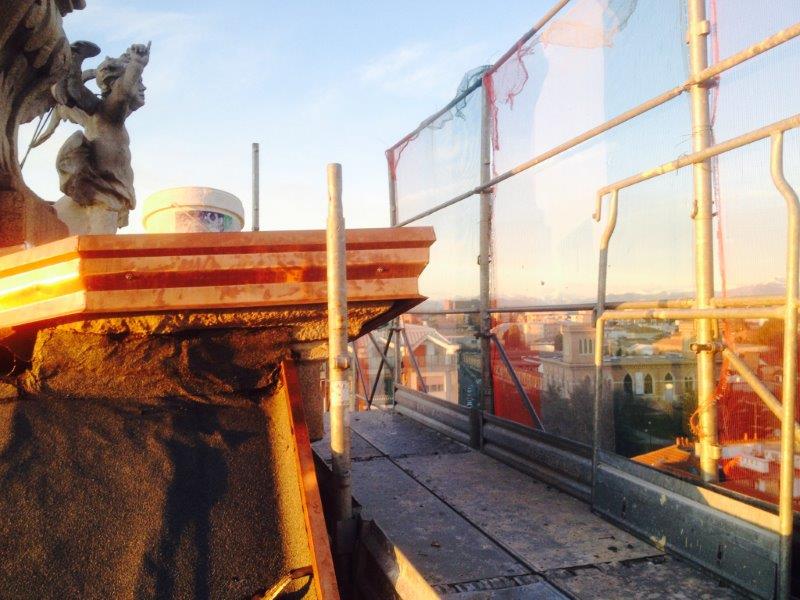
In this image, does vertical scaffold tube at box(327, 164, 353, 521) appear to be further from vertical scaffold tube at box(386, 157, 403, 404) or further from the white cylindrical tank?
vertical scaffold tube at box(386, 157, 403, 404)

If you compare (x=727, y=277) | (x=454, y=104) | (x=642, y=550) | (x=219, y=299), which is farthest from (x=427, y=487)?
(x=454, y=104)

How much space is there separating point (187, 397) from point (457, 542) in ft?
4.91

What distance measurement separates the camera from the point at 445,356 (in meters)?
6.35

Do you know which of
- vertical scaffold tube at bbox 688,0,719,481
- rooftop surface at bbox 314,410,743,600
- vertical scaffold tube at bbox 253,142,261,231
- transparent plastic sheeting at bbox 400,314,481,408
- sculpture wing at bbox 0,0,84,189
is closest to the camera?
rooftop surface at bbox 314,410,743,600

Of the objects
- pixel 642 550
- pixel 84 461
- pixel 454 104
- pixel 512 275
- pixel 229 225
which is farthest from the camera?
pixel 454 104

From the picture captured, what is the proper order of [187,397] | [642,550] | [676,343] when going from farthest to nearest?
1. [676,343]
2. [187,397]
3. [642,550]

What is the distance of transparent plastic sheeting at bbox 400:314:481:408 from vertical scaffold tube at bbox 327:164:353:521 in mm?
2725

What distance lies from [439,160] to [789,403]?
459cm

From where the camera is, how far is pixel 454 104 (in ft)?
18.6

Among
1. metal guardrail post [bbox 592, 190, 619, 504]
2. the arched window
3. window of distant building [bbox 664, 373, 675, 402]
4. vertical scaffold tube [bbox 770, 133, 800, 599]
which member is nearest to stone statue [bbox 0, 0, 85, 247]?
→ metal guardrail post [bbox 592, 190, 619, 504]

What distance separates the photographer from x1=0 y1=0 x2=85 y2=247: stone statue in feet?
14.7

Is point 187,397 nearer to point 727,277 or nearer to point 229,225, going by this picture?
point 229,225

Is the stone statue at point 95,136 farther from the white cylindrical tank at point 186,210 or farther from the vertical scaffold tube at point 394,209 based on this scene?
the vertical scaffold tube at point 394,209

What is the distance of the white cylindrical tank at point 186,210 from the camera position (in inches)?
154
